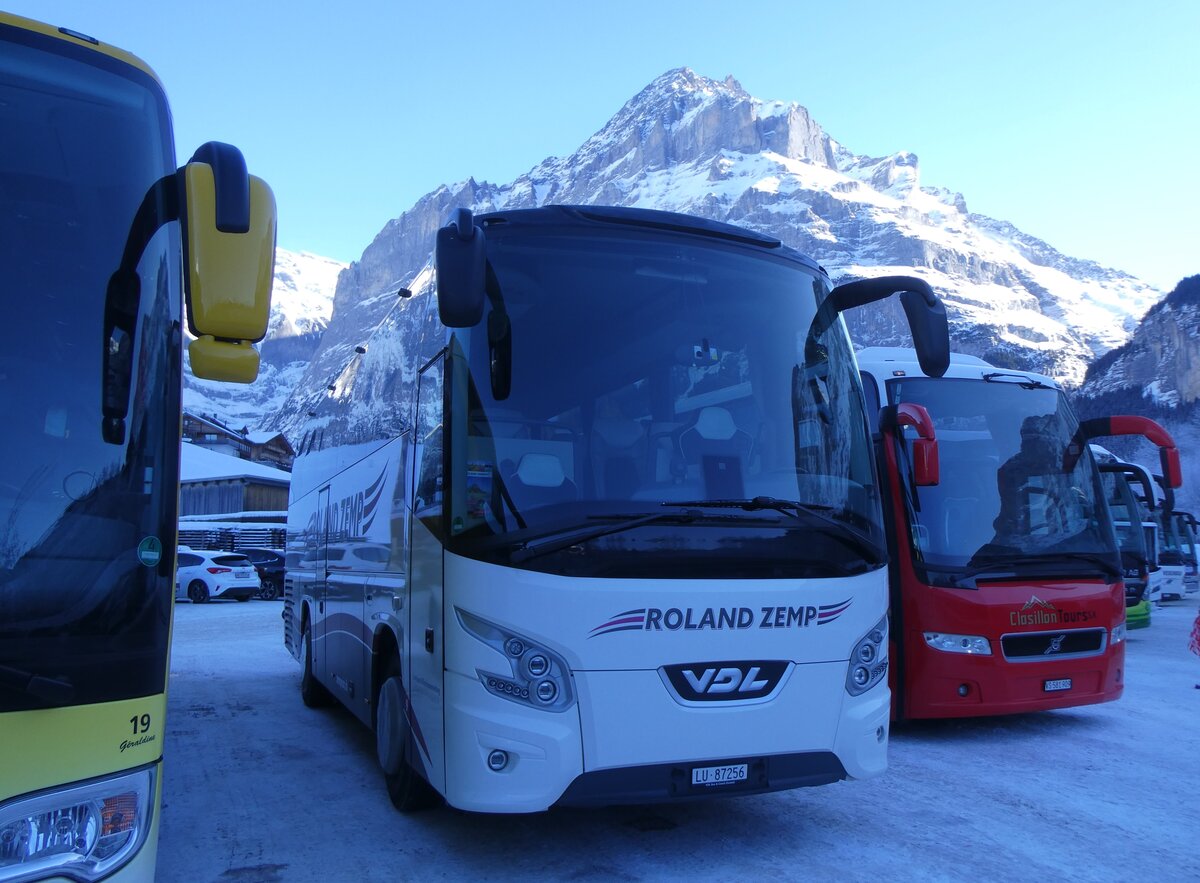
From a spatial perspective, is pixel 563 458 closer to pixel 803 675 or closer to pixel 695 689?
pixel 695 689

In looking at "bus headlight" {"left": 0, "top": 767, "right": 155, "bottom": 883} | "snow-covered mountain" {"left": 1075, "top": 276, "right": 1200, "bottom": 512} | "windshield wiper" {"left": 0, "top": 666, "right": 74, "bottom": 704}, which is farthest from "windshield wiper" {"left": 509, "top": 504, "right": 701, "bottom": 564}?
"snow-covered mountain" {"left": 1075, "top": 276, "right": 1200, "bottom": 512}

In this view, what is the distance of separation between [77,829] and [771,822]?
3363mm

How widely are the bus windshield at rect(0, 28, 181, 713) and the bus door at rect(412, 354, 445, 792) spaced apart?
135 centimetres

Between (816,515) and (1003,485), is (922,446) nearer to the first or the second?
(1003,485)

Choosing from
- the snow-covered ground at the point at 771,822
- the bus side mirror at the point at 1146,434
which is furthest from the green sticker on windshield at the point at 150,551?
the bus side mirror at the point at 1146,434

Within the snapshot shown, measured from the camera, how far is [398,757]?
510 cm

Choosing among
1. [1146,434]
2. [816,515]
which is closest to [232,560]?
[1146,434]

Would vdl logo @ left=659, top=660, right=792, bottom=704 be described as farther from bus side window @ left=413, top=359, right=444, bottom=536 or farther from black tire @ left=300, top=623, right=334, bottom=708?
black tire @ left=300, top=623, right=334, bottom=708

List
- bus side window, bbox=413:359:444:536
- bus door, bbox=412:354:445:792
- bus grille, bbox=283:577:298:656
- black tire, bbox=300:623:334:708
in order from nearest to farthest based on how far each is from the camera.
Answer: bus door, bbox=412:354:445:792, bus side window, bbox=413:359:444:536, black tire, bbox=300:623:334:708, bus grille, bbox=283:577:298:656

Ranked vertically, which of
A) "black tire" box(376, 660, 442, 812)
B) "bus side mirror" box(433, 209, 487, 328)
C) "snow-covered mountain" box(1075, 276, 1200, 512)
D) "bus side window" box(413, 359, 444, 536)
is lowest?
"black tire" box(376, 660, 442, 812)

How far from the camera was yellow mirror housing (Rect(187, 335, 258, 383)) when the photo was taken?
290 cm

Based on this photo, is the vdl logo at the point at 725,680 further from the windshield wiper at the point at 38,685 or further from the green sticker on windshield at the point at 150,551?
the windshield wiper at the point at 38,685

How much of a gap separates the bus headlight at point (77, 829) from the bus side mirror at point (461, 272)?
1.90m

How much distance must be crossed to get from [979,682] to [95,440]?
585 cm
